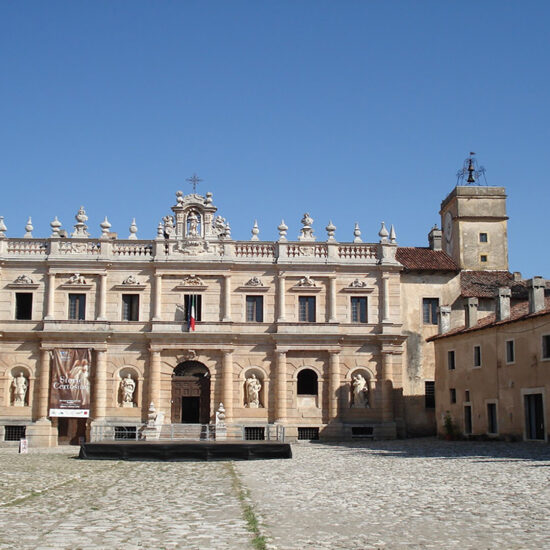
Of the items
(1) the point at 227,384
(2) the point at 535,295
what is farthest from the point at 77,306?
(2) the point at 535,295

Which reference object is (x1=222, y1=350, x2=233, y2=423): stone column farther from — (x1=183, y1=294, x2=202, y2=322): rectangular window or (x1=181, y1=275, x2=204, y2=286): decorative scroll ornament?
(x1=181, y1=275, x2=204, y2=286): decorative scroll ornament

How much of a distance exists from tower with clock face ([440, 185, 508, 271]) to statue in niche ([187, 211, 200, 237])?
17.1m

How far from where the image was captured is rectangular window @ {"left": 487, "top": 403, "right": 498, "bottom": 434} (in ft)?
129

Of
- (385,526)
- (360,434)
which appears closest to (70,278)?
(360,434)

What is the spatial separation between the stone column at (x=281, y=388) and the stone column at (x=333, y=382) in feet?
8.10

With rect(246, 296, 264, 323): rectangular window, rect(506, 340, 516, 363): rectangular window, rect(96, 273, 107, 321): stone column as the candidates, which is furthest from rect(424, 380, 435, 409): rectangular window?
rect(96, 273, 107, 321): stone column

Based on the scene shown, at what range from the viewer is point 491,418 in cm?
3978

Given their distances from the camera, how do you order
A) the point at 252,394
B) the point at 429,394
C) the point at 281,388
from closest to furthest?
1. the point at 281,388
2. the point at 252,394
3. the point at 429,394

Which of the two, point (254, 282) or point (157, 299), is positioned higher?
point (254, 282)

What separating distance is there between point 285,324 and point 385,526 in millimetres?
31487

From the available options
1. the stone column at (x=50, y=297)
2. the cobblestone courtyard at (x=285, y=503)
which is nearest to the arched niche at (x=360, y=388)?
the cobblestone courtyard at (x=285, y=503)

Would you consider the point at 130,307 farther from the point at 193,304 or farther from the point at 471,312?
the point at 471,312

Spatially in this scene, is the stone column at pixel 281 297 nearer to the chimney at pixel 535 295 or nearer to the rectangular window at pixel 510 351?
the rectangular window at pixel 510 351

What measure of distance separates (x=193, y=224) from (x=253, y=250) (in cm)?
370
